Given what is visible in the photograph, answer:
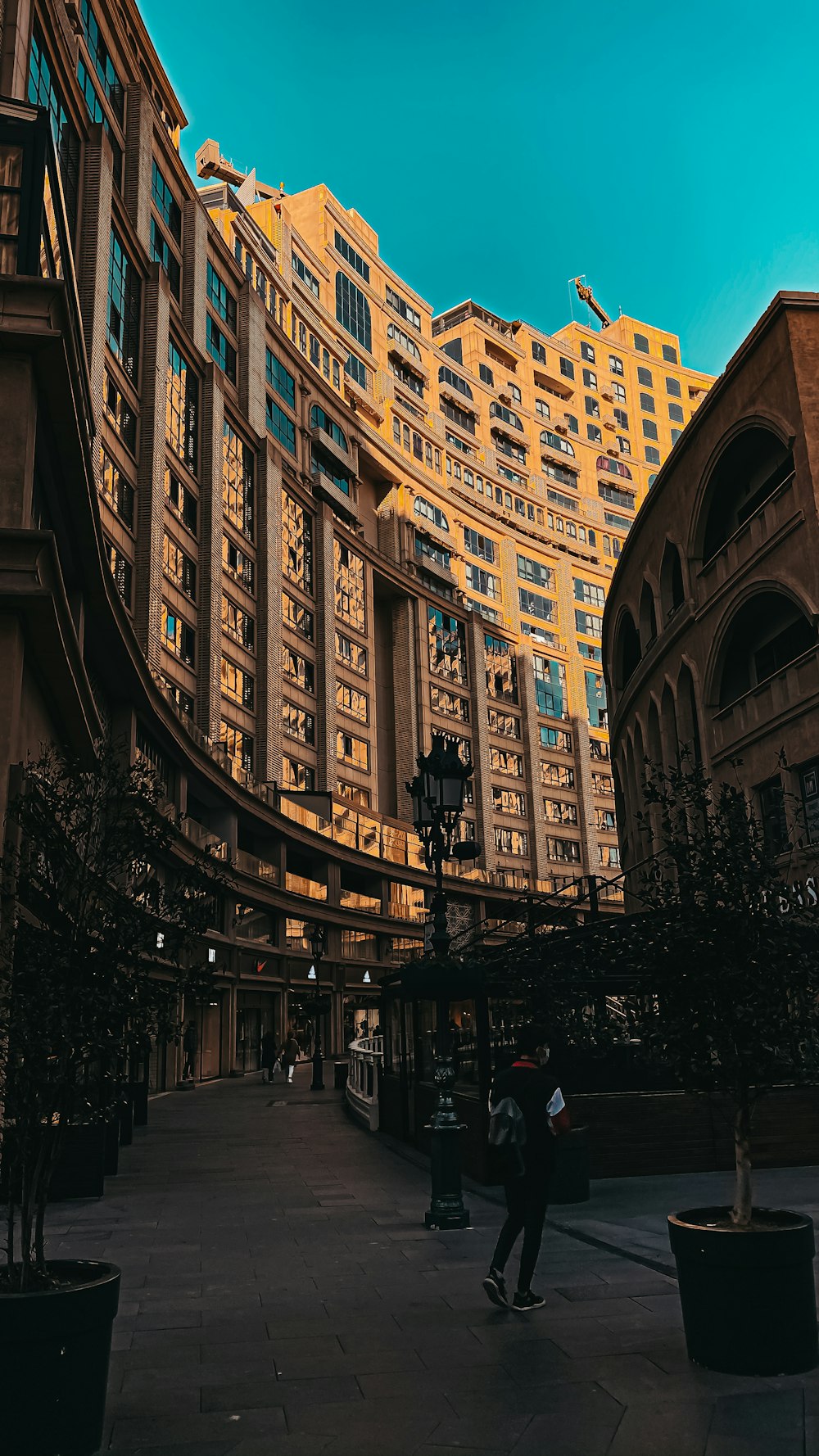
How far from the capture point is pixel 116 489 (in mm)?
38344

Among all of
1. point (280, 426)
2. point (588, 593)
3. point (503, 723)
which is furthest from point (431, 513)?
point (280, 426)

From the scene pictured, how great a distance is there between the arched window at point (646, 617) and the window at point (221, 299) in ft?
99.5

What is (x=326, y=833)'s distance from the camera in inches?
2232

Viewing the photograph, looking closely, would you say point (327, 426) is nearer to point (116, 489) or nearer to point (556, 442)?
point (116, 489)

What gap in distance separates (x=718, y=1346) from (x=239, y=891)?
40.1m

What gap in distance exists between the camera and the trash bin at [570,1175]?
13141 mm

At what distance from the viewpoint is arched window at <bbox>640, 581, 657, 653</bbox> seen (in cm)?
3269

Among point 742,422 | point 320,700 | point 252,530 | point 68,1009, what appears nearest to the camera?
point 68,1009

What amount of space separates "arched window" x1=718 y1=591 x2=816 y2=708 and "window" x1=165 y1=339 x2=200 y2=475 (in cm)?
2639

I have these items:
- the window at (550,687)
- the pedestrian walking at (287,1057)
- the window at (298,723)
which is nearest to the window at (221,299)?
the window at (298,723)

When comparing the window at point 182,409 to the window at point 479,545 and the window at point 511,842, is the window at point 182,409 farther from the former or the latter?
the window at point 511,842

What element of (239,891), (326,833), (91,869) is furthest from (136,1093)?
(326,833)

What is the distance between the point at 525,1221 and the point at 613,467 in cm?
10701

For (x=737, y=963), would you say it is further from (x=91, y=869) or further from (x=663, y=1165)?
(x=663, y=1165)
